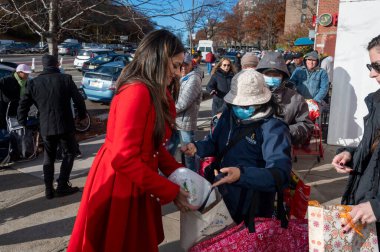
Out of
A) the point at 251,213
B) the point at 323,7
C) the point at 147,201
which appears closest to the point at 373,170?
the point at 251,213

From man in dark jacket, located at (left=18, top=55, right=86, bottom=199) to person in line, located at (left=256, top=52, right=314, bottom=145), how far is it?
2419mm

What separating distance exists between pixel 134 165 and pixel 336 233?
1034 mm

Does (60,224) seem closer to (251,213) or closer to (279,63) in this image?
(251,213)

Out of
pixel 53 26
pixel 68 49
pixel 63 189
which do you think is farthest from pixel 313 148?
pixel 68 49

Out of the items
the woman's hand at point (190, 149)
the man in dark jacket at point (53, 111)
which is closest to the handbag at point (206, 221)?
the woman's hand at point (190, 149)

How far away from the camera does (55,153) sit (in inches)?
173

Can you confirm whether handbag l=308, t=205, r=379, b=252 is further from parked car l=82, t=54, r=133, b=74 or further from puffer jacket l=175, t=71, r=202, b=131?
parked car l=82, t=54, r=133, b=74

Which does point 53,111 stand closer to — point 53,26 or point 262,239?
point 53,26

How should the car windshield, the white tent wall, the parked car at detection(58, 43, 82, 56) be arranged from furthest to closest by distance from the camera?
the parked car at detection(58, 43, 82, 56) < the car windshield < the white tent wall

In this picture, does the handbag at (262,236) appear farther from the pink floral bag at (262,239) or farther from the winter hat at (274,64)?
the winter hat at (274,64)

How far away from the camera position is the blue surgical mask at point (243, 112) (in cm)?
204

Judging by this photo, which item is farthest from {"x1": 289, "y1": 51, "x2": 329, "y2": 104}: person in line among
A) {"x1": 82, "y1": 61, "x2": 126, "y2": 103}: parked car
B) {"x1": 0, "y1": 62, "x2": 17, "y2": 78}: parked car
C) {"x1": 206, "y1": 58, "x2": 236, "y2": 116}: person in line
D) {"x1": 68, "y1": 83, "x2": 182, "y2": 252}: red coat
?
{"x1": 82, "y1": 61, "x2": 126, "y2": 103}: parked car

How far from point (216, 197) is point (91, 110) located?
385 inches

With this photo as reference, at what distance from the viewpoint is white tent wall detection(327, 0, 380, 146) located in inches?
238
